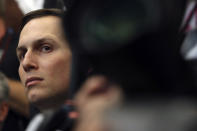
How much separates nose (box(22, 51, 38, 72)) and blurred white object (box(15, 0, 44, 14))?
0.93 meters

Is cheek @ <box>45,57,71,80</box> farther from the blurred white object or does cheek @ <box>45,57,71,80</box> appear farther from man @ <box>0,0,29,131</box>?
the blurred white object

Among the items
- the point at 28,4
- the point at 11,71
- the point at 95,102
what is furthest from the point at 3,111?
the point at 95,102

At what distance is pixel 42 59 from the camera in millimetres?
1899

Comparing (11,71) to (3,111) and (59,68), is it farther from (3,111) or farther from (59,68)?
(59,68)

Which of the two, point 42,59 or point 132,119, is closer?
point 132,119

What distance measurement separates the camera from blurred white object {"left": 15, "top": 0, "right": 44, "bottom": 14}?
281 cm

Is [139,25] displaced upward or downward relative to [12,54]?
downward

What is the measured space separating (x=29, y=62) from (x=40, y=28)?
0.65ft

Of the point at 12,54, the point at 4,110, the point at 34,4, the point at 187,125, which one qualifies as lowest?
the point at 187,125

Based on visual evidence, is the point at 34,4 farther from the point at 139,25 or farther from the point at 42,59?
the point at 139,25

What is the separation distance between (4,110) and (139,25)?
1872 mm

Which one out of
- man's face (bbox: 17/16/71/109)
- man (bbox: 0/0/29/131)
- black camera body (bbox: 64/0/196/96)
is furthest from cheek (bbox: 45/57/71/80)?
black camera body (bbox: 64/0/196/96)

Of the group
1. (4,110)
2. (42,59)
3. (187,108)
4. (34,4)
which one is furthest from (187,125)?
(34,4)

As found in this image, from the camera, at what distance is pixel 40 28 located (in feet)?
6.52
